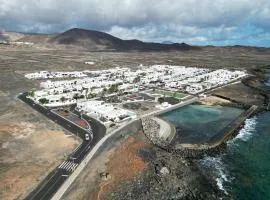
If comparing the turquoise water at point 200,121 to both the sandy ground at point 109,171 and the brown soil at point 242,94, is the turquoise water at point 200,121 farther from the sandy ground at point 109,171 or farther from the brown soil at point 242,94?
the sandy ground at point 109,171

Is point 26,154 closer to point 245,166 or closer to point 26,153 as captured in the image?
point 26,153

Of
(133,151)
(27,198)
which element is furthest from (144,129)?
(27,198)

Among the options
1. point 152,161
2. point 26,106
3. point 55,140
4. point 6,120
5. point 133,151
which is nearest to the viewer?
point 152,161

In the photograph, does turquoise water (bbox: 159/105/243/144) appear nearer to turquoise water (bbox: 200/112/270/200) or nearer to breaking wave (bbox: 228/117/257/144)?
breaking wave (bbox: 228/117/257/144)

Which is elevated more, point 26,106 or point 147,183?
point 147,183

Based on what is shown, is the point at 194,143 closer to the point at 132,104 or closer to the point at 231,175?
the point at 231,175

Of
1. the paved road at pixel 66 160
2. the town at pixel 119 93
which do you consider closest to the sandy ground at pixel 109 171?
the paved road at pixel 66 160

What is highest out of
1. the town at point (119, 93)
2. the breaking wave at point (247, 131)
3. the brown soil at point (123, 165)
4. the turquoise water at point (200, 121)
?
the brown soil at point (123, 165)
